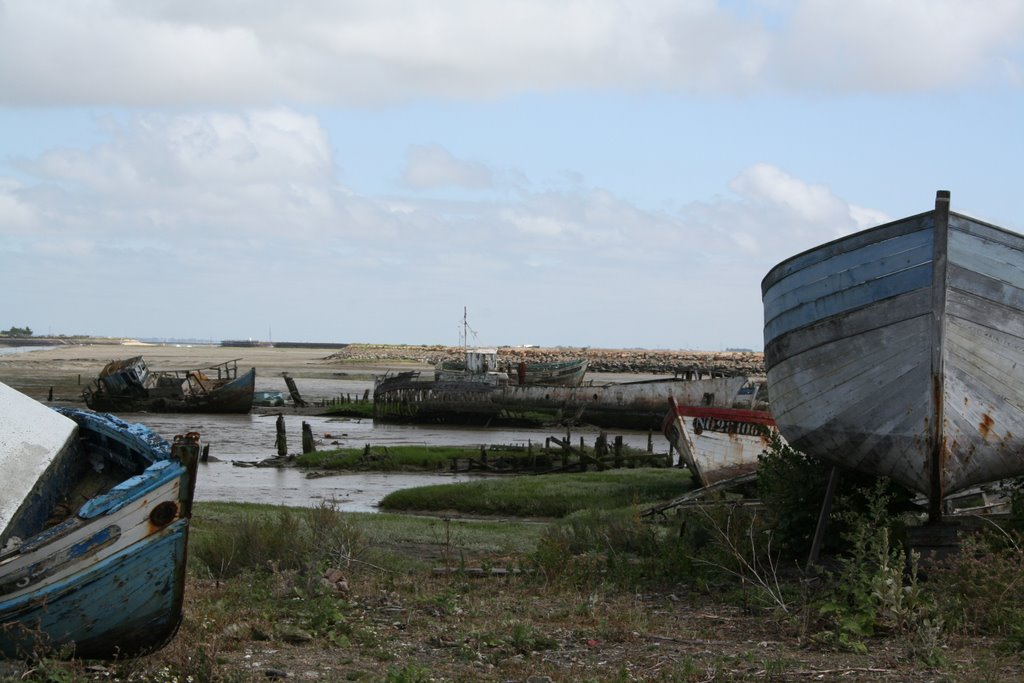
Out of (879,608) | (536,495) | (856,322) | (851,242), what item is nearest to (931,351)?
(856,322)

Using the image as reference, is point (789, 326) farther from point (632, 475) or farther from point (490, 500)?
point (632, 475)

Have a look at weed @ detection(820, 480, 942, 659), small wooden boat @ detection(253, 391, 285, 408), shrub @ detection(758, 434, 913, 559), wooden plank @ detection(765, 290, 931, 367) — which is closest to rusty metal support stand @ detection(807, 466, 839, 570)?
shrub @ detection(758, 434, 913, 559)

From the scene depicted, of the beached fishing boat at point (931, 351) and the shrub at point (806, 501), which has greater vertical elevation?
the beached fishing boat at point (931, 351)

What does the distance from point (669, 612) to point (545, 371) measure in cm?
4773

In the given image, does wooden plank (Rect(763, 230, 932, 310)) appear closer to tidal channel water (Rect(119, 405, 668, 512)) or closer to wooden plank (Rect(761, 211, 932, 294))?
wooden plank (Rect(761, 211, 932, 294))

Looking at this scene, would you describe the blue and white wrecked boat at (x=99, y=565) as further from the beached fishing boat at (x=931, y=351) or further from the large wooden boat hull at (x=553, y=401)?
the large wooden boat hull at (x=553, y=401)

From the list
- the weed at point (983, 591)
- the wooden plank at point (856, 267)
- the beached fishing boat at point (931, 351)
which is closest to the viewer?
the weed at point (983, 591)

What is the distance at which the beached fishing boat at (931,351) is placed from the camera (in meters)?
9.26

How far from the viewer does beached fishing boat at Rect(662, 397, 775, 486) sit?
1930 centimetres

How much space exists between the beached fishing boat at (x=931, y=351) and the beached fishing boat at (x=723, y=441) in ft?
30.1

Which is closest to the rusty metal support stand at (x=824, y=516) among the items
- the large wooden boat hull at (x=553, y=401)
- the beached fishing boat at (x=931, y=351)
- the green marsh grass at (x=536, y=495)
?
the beached fishing boat at (x=931, y=351)


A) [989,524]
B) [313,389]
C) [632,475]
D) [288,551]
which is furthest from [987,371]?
[313,389]

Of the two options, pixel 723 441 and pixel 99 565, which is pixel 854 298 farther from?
pixel 723 441

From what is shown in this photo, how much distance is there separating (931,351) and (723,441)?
408 inches
